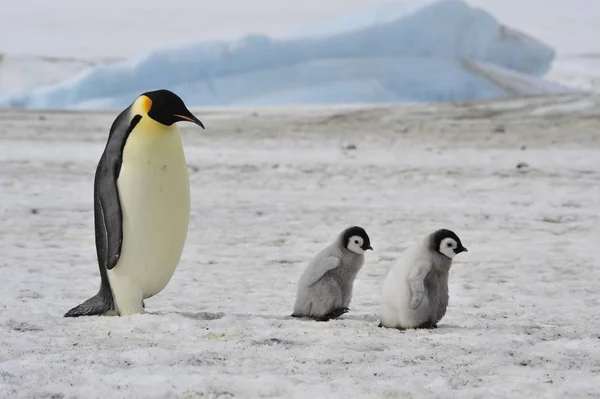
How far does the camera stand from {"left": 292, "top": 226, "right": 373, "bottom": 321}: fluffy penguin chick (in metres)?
3.15

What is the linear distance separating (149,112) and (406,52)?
38.3ft

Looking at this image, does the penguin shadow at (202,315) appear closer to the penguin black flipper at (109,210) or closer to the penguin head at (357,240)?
the penguin black flipper at (109,210)

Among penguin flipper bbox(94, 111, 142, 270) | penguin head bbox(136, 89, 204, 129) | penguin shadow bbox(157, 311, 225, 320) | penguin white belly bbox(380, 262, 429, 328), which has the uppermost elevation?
penguin head bbox(136, 89, 204, 129)

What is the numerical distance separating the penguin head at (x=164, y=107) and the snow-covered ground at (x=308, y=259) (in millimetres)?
644

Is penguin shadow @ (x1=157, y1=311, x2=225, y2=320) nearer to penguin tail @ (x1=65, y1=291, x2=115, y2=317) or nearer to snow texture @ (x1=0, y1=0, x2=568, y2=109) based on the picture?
penguin tail @ (x1=65, y1=291, x2=115, y2=317)

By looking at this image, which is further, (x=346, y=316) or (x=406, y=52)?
(x=406, y=52)

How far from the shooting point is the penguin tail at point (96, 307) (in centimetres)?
317

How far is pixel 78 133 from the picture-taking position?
11211 mm

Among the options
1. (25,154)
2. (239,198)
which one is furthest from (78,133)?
(239,198)

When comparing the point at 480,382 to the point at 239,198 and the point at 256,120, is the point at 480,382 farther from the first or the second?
the point at 256,120

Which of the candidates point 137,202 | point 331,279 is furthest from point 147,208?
point 331,279

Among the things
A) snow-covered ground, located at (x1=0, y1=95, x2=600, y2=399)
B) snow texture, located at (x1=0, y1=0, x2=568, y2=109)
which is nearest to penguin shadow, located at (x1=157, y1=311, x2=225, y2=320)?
snow-covered ground, located at (x1=0, y1=95, x2=600, y2=399)

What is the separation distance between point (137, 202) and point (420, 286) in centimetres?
98

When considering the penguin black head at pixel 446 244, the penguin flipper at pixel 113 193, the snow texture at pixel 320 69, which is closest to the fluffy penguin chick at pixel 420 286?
the penguin black head at pixel 446 244
